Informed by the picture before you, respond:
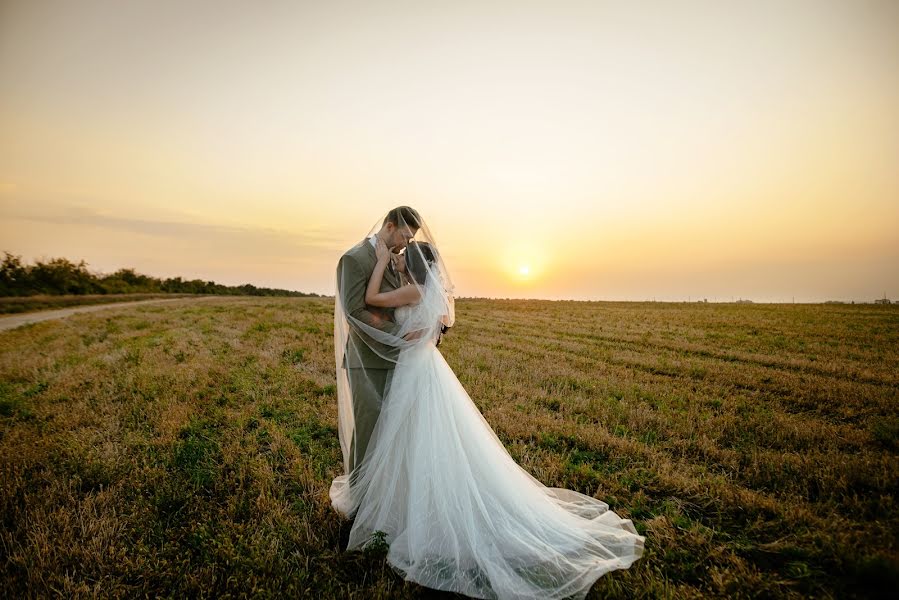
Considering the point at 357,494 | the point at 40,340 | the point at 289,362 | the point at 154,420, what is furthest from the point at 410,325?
the point at 40,340

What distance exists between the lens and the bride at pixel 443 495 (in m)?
3.63

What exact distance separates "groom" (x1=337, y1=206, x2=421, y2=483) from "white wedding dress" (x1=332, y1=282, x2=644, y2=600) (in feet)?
0.49

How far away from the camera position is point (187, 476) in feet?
17.4

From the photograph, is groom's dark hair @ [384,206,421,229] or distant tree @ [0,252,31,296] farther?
distant tree @ [0,252,31,296]

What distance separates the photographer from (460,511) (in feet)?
12.7

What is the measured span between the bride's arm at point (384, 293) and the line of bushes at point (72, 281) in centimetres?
4322

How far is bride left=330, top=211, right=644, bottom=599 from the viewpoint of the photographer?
11.9 ft

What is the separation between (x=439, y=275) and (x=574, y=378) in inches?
291

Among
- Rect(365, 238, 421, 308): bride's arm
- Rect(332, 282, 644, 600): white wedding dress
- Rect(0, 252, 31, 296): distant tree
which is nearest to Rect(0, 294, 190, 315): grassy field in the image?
Rect(0, 252, 31, 296): distant tree

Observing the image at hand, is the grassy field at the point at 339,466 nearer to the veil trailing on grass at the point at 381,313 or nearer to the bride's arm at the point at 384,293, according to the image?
the veil trailing on grass at the point at 381,313

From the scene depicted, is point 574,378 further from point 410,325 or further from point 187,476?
point 187,476

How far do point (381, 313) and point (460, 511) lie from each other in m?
2.06

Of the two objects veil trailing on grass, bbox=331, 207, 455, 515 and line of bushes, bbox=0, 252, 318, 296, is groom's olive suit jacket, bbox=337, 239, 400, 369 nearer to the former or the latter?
veil trailing on grass, bbox=331, 207, 455, 515

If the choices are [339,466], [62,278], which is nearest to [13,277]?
[62,278]
